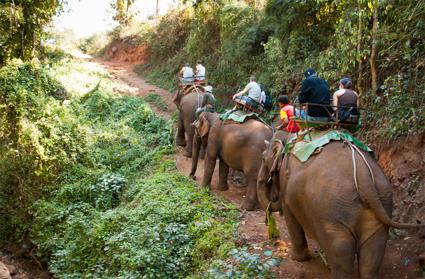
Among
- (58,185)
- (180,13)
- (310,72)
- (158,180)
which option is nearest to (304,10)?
(158,180)

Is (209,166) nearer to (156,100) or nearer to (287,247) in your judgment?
(287,247)

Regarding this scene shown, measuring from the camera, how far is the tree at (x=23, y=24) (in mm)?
17594

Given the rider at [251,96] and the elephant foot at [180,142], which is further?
the elephant foot at [180,142]

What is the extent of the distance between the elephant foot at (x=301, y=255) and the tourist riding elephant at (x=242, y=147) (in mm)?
2636

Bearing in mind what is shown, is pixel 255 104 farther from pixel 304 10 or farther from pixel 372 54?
pixel 304 10

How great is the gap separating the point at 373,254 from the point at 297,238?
1803 mm

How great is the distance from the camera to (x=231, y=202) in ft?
34.9

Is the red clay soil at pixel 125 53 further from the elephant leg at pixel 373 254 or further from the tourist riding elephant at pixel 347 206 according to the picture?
the elephant leg at pixel 373 254

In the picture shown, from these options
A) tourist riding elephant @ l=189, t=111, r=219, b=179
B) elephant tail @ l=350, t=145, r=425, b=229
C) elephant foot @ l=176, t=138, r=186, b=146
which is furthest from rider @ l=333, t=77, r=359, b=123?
elephant foot @ l=176, t=138, r=186, b=146

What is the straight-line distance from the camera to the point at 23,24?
19.1 meters

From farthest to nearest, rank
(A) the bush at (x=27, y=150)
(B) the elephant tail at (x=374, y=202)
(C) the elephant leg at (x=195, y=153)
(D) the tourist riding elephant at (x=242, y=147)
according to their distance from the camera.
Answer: (A) the bush at (x=27, y=150) → (C) the elephant leg at (x=195, y=153) → (D) the tourist riding elephant at (x=242, y=147) → (B) the elephant tail at (x=374, y=202)

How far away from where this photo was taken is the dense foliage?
28.8 ft

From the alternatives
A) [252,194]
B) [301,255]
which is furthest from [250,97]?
[301,255]

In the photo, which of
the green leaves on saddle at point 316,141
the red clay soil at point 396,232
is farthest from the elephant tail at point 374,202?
the red clay soil at point 396,232
